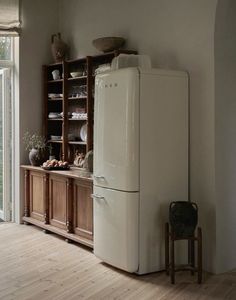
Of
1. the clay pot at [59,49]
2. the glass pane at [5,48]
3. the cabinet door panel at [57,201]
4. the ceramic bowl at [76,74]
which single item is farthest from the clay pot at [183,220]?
the glass pane at [5,48]

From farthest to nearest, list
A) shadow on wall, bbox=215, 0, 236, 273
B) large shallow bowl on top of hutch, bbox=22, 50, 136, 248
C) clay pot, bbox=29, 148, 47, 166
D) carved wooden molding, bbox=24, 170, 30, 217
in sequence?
1. carved wooden molding, bbox=24, 170, 30, 217
2. clay pot, bbox=29, 148, 47, 166
3. large shallow bowl on top of hutch, bbox=22, 50, 136, 248
4. shadow on wall, bbox=215, 0, 236, 273

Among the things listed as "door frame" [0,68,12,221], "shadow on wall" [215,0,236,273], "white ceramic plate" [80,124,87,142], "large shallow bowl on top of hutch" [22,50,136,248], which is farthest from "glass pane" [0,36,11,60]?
"shadow on wall" [215,0,236,273]

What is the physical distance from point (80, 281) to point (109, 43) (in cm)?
266

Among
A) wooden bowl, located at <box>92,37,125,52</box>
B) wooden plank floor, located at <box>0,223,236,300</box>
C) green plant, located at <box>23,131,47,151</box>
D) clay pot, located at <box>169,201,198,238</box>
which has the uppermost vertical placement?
wooden bowl, located at <box>92,37,125,52</box>

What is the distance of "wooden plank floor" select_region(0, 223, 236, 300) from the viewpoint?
3686mm

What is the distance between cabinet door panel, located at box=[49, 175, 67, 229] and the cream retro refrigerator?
1.07m

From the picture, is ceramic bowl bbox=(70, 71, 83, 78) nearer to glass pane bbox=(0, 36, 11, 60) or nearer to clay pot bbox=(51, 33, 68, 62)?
clay pot bbox=(51, 33, 68, 62)

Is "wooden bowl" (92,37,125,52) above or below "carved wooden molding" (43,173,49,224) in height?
above

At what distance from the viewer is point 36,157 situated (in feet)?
19.4

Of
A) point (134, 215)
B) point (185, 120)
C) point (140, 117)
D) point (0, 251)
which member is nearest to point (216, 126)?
point (185, 120)

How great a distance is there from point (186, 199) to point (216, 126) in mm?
765

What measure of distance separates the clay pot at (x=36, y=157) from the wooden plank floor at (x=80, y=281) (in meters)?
1.33

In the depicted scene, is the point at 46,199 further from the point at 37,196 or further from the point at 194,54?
the point at 194,54

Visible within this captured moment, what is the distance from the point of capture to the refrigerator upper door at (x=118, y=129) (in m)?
3.99
